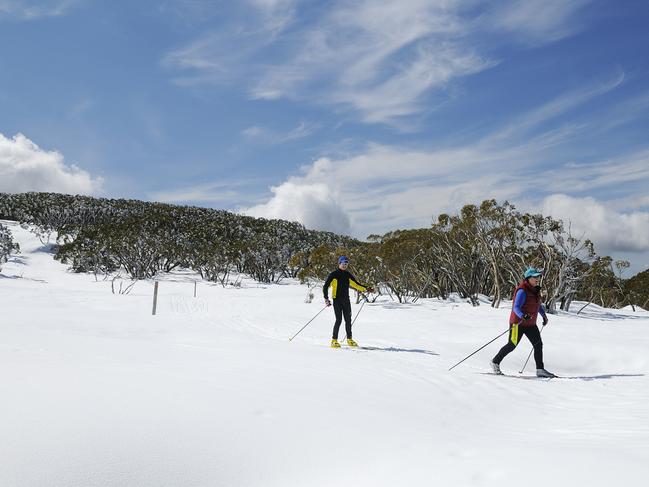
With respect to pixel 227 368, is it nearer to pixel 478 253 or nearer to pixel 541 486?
pixel 541 486

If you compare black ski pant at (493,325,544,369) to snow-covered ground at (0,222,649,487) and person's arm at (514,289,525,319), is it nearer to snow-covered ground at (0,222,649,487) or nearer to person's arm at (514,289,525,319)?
person's arm at (514,289,525,319)

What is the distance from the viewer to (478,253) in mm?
21766

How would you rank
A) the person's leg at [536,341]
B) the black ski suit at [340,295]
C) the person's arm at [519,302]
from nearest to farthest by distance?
the person's arm at [519,302] → the person's leg at [536,341] → the black ski suit at [340,295]

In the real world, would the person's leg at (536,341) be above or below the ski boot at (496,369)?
above

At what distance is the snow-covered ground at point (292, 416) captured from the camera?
3016mm

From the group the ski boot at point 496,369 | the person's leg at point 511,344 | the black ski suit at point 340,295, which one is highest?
the black ski suit at point 340,295

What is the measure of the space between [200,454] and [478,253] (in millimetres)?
20203

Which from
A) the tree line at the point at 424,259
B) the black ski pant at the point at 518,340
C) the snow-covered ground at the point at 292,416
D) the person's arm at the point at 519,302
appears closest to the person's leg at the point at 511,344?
the black ski pant at the point at 518,340

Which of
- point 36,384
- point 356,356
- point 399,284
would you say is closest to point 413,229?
point 399,284

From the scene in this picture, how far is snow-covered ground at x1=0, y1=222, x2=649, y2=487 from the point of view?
302 centimetres

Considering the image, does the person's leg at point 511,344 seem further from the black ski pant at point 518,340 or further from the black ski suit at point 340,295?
the black ski suit at point 340,295

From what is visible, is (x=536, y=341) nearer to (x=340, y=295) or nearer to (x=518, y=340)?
(x=518, y=340)

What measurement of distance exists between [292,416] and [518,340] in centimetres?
479

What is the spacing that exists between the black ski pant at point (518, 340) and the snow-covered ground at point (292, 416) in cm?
43
